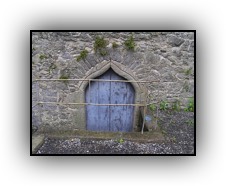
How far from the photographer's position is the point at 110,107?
11.8 ft

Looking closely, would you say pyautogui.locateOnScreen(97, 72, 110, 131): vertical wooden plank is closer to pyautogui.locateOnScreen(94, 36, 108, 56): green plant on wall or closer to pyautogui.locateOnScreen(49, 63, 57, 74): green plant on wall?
pyautogui.locateOnScreen(94, 36, 108, 56): green plant on wall

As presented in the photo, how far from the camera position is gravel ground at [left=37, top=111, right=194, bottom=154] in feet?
9.76

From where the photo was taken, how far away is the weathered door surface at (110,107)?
3.54m

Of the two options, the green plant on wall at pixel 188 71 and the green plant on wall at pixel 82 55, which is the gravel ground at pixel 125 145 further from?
the green plant on wall at pixel 82 55

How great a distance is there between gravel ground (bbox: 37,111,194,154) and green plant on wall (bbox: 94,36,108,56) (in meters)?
1.06

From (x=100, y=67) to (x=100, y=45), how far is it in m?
0.27

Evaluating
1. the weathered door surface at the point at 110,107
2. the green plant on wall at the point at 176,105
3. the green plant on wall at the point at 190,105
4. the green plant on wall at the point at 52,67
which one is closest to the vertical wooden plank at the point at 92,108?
the weathered door surface at the point at 110,107

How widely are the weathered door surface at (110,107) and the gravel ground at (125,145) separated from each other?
1.64 ft

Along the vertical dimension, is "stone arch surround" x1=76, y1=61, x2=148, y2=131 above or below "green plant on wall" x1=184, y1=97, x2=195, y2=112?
above

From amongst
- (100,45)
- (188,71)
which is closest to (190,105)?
(188,71)

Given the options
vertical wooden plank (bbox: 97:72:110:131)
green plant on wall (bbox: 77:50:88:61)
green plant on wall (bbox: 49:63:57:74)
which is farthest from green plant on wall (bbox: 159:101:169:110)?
green plant on wall (bbox: 49:63:57:74)
